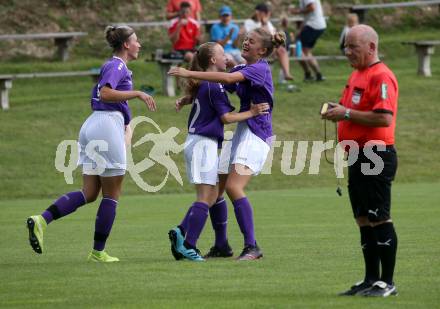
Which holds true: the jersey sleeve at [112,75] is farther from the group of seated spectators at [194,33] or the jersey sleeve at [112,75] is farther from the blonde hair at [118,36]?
the group of seated spectators at [194,33]

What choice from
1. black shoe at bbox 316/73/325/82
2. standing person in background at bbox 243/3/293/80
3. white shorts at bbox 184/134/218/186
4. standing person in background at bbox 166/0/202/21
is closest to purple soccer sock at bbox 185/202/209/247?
white shorts at bbox 184/134/218/186

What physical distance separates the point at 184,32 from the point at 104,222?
50.9 ft

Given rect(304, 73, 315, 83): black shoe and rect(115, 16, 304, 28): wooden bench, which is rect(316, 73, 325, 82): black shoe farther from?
rect(115, 16, 304, 28): wooden bench

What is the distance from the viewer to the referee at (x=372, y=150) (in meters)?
8.41

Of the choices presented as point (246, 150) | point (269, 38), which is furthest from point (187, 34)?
point (246, 150)

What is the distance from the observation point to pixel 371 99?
8.49 meters

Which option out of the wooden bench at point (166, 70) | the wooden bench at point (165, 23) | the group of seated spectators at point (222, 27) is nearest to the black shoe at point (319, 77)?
the group of seated spectators at point (222, 27)

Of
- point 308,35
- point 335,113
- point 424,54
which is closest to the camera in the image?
point 335,113

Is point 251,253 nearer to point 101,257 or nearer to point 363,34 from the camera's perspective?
point 101,257

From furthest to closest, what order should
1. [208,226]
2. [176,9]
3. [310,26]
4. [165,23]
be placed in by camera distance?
[165,23] < [310,26] < [176,9] < [208,226]

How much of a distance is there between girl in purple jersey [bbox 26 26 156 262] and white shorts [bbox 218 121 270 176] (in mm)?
986

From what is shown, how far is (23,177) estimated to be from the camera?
2089 cm

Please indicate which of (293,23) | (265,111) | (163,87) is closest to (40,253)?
(265,111)

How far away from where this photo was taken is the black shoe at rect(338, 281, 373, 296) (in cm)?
855
